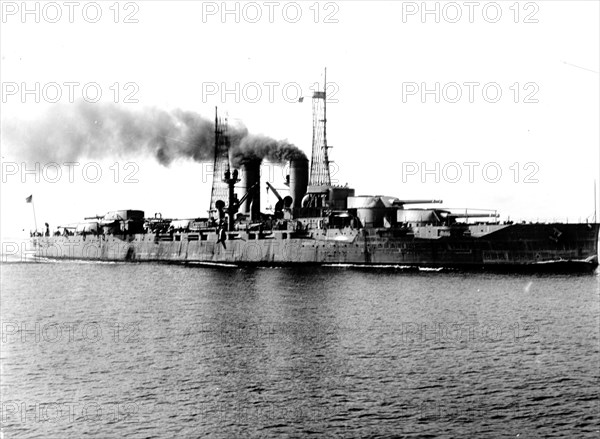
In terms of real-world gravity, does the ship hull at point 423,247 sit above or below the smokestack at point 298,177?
below

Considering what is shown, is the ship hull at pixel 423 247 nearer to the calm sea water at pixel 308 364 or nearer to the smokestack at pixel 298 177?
the smokestack at pixel 298 177

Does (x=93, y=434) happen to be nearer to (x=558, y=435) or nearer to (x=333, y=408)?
(x=333, y=408)

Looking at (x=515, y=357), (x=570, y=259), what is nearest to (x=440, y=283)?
(x=570, y=259)

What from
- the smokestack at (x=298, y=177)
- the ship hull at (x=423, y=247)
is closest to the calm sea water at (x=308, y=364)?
the ship hull at (x=423, y=247)

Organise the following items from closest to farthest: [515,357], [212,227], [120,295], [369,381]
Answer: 1. [369,381]
2. [515,357]
3. [120,295]
4. [212,227]

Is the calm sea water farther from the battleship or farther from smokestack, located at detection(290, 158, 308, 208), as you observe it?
smokestack, located at detection(290, 158, 308, 208)

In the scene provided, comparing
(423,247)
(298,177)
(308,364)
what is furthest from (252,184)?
(308,364)
